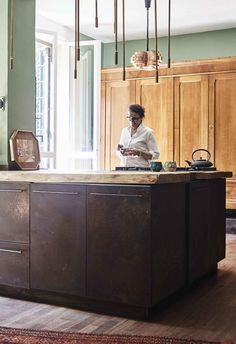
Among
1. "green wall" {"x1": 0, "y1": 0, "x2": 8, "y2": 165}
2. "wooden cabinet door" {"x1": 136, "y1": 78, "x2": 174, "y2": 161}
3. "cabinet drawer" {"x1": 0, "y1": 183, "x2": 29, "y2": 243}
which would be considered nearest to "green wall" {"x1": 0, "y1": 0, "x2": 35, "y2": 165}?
"green wall" {"x1": 0, "y1": 0, "x2": 8, "y2": 165}

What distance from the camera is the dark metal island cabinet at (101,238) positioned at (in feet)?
8.91

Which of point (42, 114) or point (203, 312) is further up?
point (42, 114)

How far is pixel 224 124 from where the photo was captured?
6.10 metres

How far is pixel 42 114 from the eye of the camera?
19.3 feet


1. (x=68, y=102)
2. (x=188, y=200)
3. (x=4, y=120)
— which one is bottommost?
(x=188, y=200)

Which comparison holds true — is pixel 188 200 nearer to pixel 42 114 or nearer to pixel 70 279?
pixel 70 279

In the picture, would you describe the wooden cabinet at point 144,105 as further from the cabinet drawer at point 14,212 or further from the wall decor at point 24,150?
the cabinet drawer at point 14,212

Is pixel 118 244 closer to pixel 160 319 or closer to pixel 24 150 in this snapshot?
pixel 160 319

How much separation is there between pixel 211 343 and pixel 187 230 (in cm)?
94

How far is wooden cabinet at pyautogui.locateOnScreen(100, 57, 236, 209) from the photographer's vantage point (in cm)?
608

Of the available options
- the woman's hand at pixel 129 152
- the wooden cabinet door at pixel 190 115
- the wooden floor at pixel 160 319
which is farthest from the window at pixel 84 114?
the wooden floor at pixel 160 319

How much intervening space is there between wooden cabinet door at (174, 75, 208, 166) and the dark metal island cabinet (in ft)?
9.64

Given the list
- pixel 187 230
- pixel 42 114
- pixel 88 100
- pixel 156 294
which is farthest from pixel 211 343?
pixel 88 100

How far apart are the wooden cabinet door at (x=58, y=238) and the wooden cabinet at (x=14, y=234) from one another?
2.4 inches
